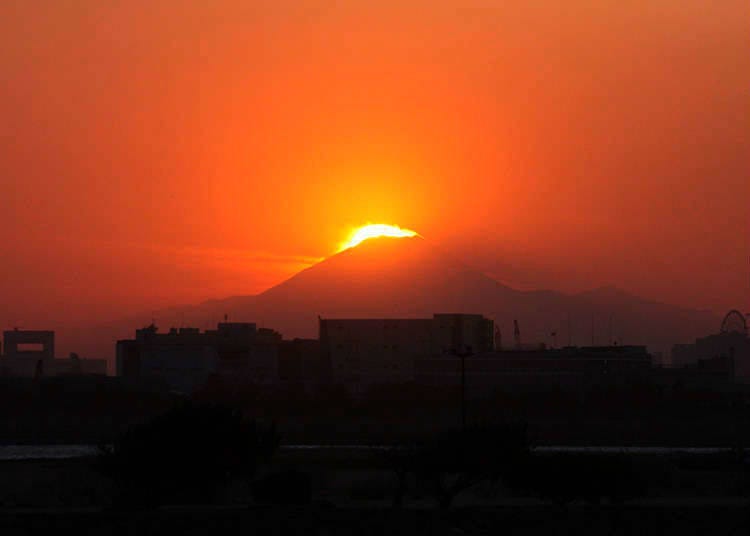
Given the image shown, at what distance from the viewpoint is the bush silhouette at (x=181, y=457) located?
44.5 m

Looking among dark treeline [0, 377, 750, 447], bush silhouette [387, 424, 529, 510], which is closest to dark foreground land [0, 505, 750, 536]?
bush silhouette [387, 424, 529, 510]

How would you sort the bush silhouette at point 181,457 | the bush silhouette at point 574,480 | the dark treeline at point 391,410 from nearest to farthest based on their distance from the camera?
Answer: the bush silhouette at point 574,480 < the bush silhouette at point 181,457 < the dark treeline at point 391,410

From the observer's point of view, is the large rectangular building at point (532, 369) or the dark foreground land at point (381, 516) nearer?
the dark foreground land at point (381, 516)

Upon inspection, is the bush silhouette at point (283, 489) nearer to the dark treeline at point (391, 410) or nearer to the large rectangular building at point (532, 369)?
the dark treeline at point (391, 410)

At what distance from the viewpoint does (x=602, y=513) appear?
121ft

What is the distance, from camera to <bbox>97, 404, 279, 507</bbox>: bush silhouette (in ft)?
146

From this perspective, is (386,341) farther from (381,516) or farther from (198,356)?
(381,516)

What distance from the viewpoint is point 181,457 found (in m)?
44.5

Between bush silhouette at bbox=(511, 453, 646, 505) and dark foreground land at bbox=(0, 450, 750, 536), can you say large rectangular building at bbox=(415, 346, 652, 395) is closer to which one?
dark foreground land at bbox=(0, 450, 750, 536)

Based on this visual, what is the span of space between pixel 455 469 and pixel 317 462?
1114 inches

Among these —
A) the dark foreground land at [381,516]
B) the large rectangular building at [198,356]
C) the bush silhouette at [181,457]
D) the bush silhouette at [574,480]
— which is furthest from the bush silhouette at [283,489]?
the large rectangular building at [198,356]

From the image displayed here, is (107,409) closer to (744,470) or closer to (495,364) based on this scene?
(495,364)

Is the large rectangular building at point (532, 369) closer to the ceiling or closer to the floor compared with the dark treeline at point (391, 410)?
closer to the ceiling

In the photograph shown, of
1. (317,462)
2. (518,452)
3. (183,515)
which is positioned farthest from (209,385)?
(183,515)
